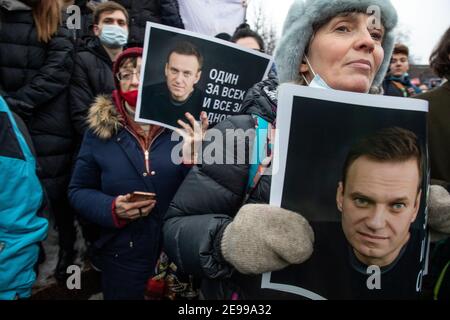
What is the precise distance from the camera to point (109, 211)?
1.79 meters

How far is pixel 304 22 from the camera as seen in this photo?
1209mm

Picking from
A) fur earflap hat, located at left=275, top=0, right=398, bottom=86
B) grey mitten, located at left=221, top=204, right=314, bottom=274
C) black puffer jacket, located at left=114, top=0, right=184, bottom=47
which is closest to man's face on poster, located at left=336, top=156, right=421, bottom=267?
grey mitten, located at left=221, top=204, right=314, bottom=274

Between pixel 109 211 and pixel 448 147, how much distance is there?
1535mm

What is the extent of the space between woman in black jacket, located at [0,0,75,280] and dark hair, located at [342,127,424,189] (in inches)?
86.6

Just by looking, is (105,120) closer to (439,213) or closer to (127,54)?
(127,54)

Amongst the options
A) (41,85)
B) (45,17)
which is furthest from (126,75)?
(45,17)

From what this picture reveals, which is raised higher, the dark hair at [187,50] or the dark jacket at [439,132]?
the dark hair at [187,50]

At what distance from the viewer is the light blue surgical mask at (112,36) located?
285 centimetres

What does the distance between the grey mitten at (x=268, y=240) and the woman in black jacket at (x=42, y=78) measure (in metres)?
2.05

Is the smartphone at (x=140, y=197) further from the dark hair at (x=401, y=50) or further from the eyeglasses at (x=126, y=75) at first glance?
the dark hair at (x=401, y=50)

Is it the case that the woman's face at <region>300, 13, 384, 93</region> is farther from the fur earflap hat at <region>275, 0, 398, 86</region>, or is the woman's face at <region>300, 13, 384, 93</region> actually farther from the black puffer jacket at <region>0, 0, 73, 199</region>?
the black puffer jacket at <region>0, 0, 73, 199</region>

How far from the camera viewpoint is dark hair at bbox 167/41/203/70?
1657mm

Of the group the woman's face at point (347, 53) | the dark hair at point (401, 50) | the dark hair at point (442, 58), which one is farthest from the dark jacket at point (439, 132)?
the dark hair at point (401, 50)

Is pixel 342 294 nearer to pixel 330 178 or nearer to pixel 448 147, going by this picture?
pixel 330 178
